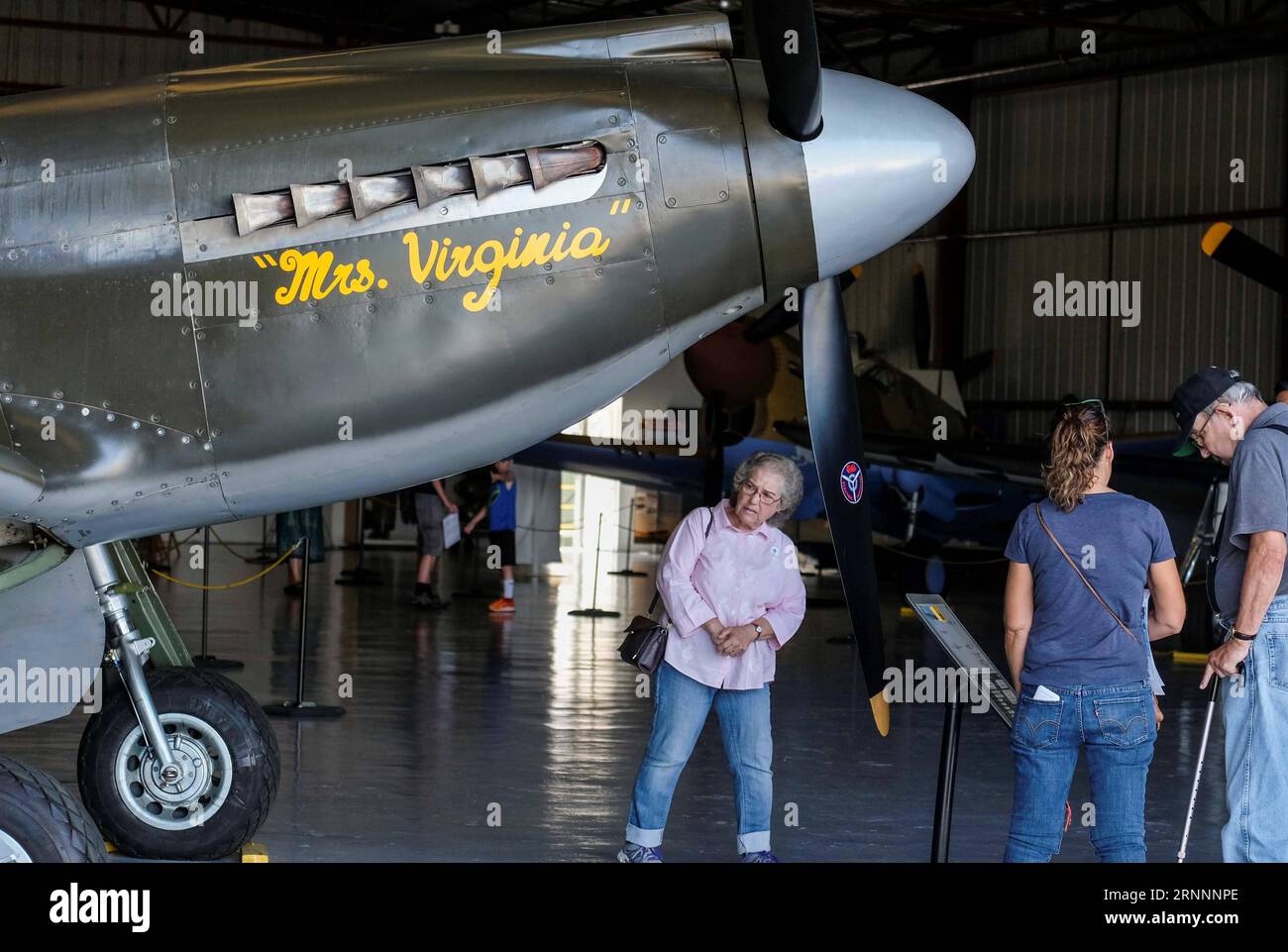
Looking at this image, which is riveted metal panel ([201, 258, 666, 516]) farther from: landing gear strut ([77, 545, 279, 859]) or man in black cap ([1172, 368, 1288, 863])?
man in black cap ([1172, 368, 1288, 863])

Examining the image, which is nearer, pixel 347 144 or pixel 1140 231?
pixel 347 144

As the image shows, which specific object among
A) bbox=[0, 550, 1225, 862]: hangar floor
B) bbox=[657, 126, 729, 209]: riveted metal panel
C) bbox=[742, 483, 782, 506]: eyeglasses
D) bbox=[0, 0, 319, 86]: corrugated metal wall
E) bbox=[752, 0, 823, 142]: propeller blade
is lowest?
bbox=[0, 550, 1225, 862]: hangar floor

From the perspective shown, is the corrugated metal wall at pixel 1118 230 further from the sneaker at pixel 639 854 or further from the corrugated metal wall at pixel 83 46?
the sneaker at pixel 639 854

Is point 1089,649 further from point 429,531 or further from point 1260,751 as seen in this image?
point 429,531

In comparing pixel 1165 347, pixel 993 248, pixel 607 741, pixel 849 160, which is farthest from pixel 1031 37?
pixel 849 160

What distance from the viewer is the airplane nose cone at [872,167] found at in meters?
4.28

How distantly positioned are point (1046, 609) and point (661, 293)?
4.85ft

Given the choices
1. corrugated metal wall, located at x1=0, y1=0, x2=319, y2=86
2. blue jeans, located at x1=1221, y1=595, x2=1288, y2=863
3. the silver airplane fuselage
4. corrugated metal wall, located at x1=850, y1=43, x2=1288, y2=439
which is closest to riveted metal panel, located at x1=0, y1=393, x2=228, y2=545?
the silver airplane fuselage

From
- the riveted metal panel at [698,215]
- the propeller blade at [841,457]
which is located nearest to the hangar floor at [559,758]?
the propeller blade at [841,457]

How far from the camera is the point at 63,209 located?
412 cm

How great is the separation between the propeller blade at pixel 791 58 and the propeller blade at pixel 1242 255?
573 cm

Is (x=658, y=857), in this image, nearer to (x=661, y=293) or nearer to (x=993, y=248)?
(x=661, y=293)

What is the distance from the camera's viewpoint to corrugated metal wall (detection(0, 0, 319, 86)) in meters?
23.0
